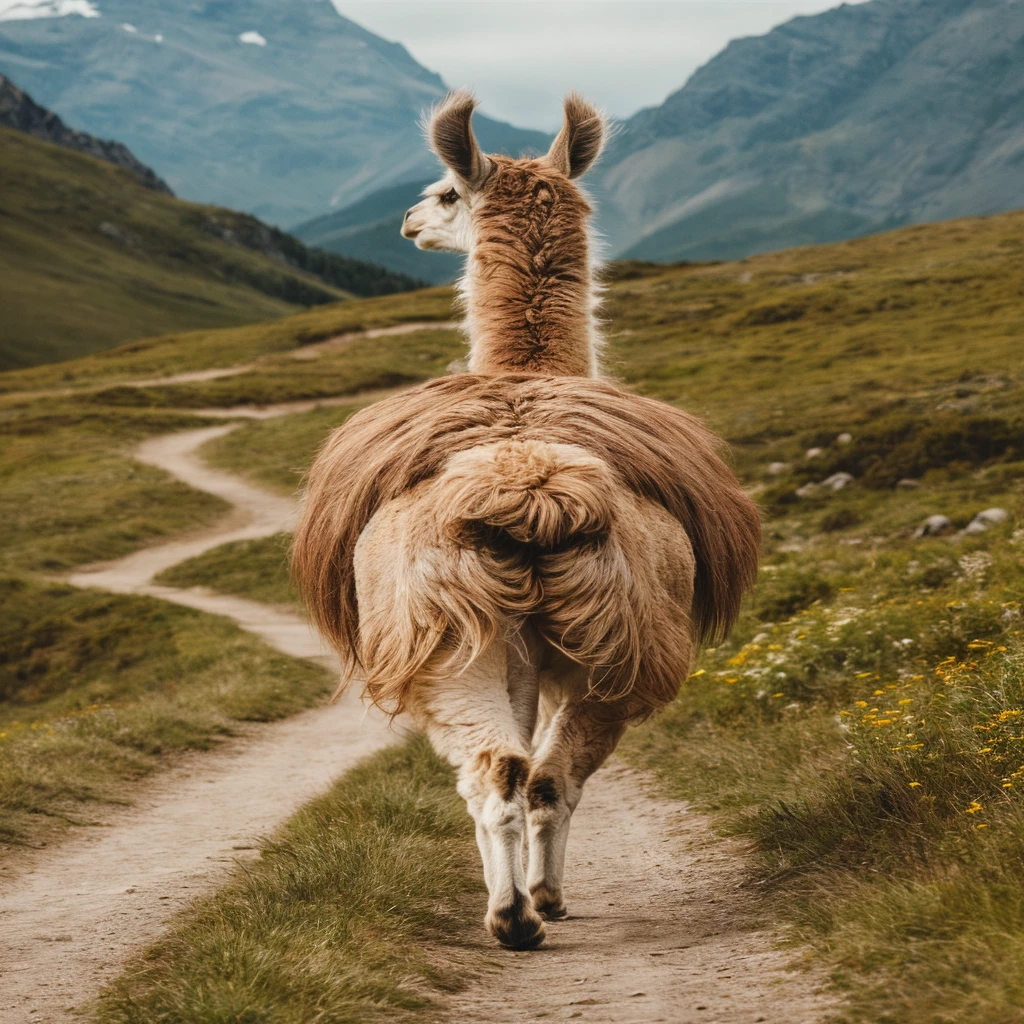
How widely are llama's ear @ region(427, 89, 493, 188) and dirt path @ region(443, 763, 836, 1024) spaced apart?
405 cm

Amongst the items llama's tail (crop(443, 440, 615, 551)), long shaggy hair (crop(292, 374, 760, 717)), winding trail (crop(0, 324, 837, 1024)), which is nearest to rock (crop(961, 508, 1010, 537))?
winding trail (crop(0, 324, 837, 1024))

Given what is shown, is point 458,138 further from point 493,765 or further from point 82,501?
point 82,501

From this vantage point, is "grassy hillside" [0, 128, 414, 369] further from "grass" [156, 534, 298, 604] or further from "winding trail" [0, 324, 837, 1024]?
"winding trail" [0, 324, 837, 1024]

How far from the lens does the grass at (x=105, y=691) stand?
25.9 ft

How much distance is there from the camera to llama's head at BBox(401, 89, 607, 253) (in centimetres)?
658

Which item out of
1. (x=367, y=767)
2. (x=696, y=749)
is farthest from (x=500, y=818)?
(x=367, y=767)

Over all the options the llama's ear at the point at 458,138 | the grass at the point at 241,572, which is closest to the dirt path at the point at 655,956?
the llama's ear at the point at 458,138

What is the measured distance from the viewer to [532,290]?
20.6 ft

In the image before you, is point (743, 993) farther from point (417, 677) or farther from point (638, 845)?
point (638, 845)

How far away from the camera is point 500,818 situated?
384 centimetres

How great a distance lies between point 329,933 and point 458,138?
4.58 m

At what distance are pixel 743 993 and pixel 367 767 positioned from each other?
219 inches

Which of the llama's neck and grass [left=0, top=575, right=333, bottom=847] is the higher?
the llama's neck

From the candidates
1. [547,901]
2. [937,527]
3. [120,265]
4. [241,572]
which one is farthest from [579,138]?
[120,265]
